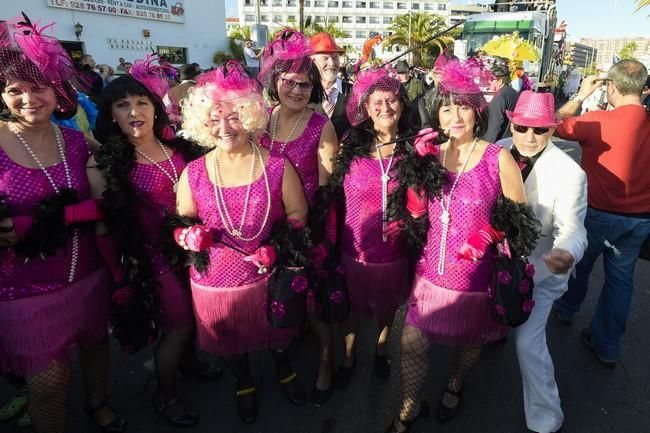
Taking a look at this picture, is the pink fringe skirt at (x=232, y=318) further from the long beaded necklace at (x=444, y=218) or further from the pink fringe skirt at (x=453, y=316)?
the long beaded necklace at (x=444, y=218)

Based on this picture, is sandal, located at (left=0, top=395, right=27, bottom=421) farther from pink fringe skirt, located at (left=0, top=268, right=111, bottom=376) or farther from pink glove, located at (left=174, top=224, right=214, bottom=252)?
pink glove, located at (left=174, top=224, right=214, bottom=252)

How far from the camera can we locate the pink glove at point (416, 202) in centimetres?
214

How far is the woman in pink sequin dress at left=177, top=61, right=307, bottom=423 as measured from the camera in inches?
77.7

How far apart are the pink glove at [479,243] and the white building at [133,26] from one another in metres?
14.2

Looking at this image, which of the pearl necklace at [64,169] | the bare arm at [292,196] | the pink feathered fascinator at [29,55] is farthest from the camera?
the bare arm at [292,196]

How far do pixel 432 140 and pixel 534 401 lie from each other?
1.49 m

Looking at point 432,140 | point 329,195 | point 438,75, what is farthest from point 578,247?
point 329,195

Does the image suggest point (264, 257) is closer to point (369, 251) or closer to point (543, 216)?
point (369, 251)

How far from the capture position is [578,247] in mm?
1995

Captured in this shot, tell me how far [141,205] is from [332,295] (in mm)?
1091

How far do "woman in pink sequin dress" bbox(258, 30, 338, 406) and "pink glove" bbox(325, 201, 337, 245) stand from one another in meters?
0.13

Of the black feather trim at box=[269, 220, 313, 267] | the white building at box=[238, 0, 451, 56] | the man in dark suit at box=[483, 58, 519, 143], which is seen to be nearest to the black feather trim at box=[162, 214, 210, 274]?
the black feather trim at box=[269, 220, 313, 267]

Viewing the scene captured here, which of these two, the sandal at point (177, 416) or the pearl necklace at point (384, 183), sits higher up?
the pearl necklace at point (384, 183)

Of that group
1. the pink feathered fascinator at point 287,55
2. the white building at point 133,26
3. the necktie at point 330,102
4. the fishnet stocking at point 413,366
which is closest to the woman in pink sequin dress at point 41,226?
the pink feathered fascinator at point 287,55
